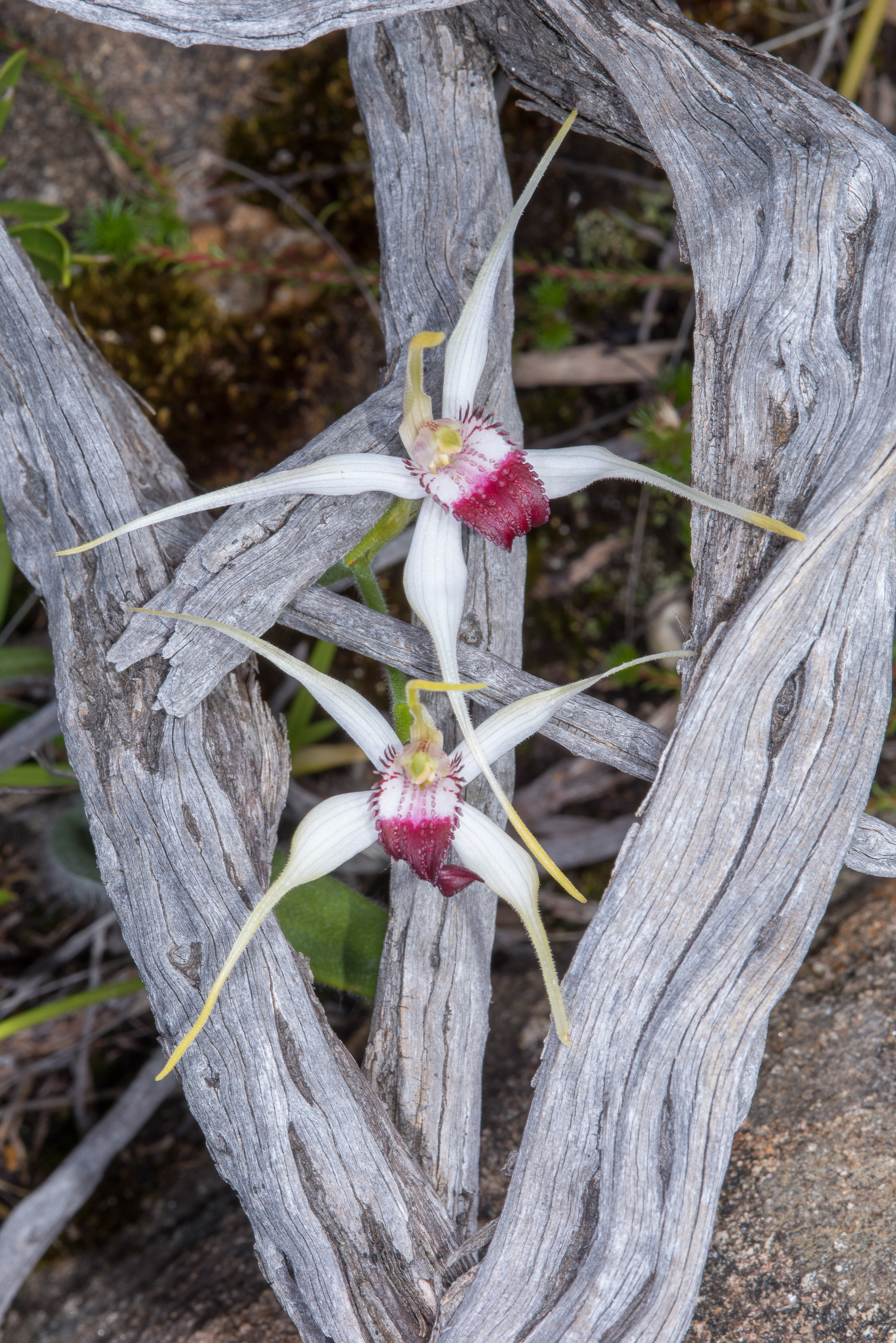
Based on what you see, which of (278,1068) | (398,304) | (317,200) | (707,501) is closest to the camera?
(707,501)

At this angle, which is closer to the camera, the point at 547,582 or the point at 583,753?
the point at 583,753

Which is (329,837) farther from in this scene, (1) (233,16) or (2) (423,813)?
(1) (233,16)

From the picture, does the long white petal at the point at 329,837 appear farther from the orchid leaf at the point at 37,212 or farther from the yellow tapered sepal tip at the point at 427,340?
the orchid leaf at the point at 37,212

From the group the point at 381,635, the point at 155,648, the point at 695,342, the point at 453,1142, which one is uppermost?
the point at 695,342

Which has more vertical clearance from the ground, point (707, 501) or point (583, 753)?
point (707, 501)

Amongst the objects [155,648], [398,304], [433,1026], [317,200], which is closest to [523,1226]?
[433,1026]

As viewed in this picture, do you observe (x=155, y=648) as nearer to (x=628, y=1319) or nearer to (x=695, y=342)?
(x=695, y=342)

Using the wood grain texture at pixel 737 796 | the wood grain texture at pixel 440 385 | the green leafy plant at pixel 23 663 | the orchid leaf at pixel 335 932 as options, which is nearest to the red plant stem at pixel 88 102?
the wood grain texture at pixel 440 385

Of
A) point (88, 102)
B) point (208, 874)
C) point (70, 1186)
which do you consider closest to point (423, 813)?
point (208, 874)
